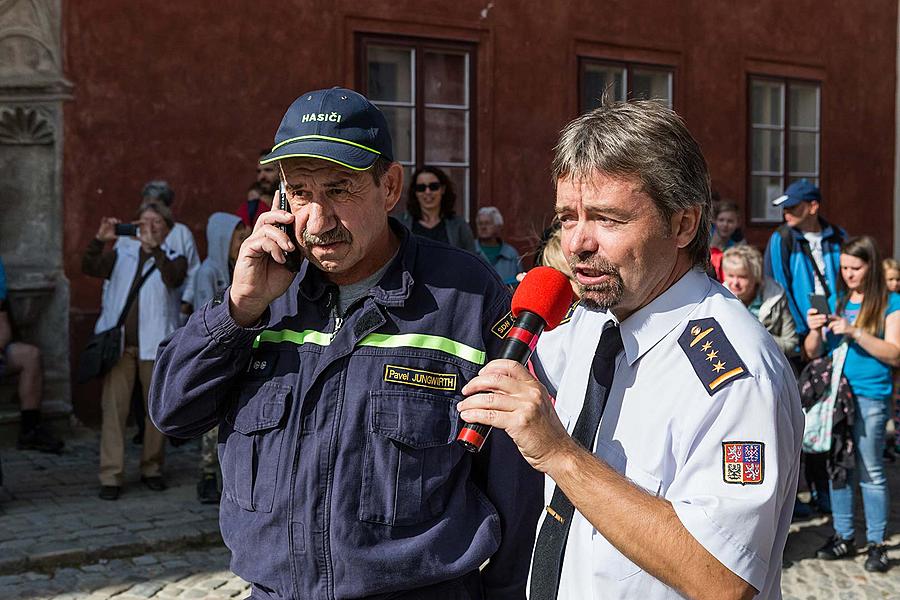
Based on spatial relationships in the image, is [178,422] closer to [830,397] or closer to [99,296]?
[830,397]

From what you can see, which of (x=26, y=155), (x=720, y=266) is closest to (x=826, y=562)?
(x=720, y=266)

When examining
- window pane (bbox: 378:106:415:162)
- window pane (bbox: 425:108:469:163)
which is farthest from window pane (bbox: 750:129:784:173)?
window pane (bbox: 378:106:415:162)

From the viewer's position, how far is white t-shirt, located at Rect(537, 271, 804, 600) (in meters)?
1.95

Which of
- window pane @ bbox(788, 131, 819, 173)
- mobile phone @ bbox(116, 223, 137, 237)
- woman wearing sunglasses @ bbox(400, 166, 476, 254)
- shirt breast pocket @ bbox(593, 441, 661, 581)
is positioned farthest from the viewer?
window pane @ bbox(788, 131, 819, 173)

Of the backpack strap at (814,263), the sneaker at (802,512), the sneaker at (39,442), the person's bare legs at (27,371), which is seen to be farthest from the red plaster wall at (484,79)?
the sneaker at (802,512)

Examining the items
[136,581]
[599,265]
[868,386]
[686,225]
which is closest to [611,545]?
[599,265]

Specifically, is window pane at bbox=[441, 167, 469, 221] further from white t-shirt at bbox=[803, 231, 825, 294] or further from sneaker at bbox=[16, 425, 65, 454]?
sneaker at bbox=[16, 425, 65, 454]

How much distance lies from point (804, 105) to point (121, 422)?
1114cm

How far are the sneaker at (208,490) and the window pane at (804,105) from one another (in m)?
10.6

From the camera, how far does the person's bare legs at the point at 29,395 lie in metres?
9.00

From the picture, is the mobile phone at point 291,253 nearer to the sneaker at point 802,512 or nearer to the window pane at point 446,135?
the sneaker at point 802,512

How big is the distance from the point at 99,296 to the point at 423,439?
7782mm

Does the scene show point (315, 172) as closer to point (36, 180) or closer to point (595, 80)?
point (36, 180)

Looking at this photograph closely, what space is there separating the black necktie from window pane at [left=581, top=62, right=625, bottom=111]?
35.7ft
